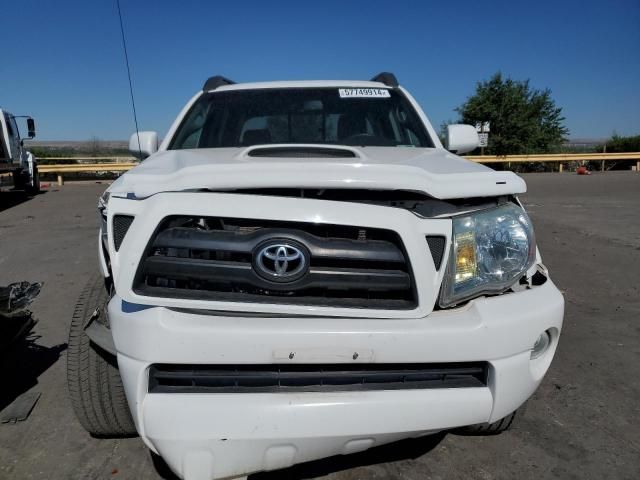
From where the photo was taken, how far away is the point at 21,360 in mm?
3438

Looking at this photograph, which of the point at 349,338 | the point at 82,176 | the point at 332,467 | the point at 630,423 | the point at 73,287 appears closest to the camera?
the point at 349,338

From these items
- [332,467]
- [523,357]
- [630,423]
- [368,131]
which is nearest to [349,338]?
[523,357]

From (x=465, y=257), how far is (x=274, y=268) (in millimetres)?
717

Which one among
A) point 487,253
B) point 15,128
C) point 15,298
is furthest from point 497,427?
point 15,128

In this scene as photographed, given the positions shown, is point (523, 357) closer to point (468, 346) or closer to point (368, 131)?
point (468, 346)

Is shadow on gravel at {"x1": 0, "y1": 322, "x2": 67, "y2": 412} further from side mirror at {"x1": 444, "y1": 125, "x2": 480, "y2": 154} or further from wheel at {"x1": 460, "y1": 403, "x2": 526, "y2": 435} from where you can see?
side mirror at {"x1": 444, "y1": 125, "x2": 480, "y2": 154}

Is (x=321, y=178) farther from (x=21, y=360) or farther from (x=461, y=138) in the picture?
(x=21, y=360)

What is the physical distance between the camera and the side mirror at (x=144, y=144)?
11.4 feet

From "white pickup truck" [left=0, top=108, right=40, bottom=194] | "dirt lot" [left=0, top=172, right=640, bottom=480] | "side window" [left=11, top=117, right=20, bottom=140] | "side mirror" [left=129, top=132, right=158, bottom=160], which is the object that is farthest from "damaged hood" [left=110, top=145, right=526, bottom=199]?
"side window" [left=11, top=117, right=20, bottom=140]

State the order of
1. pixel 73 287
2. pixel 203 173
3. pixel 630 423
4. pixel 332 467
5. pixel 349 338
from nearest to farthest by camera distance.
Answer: pixel 349 338
pixel 203 173
pixel 332 467
pixel 630 423
pixel 73 287

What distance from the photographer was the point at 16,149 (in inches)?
597

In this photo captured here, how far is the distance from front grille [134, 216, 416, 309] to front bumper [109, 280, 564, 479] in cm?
8

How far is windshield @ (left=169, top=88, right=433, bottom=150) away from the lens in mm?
3334

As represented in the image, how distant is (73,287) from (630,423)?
4.85 metres
